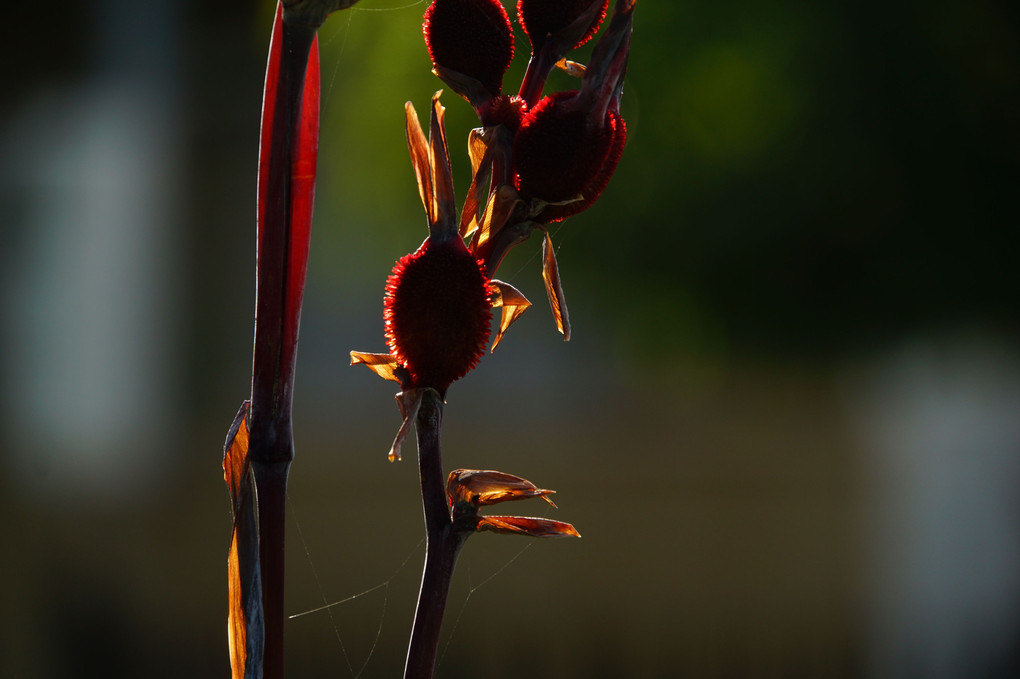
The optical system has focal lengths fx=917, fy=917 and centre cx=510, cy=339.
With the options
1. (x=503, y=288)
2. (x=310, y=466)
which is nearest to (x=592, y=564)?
(x=310, y=466)

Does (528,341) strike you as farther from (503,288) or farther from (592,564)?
(503,288)

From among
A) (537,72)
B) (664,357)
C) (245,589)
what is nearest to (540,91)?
(537,72)

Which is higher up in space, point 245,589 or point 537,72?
point 537,72

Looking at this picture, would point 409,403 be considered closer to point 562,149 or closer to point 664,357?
point 562,149

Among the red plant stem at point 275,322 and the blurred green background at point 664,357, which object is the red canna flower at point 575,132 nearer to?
the red plant stem at point 275,322

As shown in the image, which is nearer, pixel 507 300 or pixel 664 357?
pixel 507 300

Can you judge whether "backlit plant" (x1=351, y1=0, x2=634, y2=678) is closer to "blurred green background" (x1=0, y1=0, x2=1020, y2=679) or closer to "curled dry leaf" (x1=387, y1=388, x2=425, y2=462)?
"curled dry leaf" (x1=387, y1=388, x2=425, y2=462)

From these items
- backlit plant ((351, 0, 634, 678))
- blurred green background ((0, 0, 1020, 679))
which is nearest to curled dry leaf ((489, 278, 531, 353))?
backlit plant ((351, 0, 634, 678))
